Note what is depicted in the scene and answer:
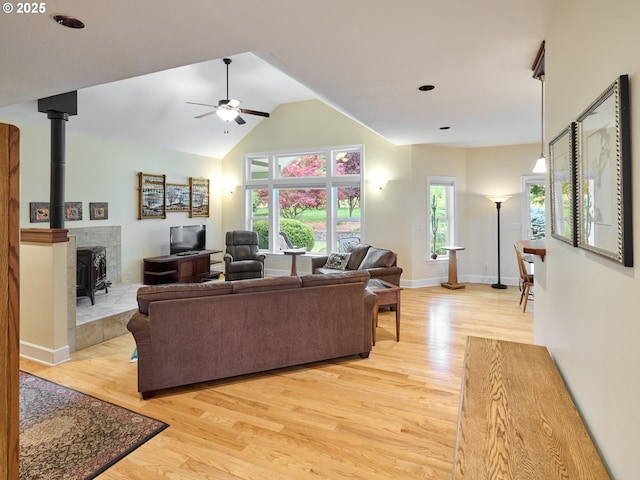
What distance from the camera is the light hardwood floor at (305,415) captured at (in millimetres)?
1952

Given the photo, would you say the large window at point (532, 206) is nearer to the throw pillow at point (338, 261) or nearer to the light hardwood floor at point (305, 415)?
the light hardwood floor at point (305, 415)

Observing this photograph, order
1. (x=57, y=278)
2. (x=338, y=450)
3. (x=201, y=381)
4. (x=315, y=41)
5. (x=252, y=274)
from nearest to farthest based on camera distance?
(x=338, y=450) < (x=315, y=41) < (x=201, y=381) < (x=57, y=278) < (x=252, y=274)

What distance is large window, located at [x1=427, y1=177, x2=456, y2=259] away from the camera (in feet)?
22.7

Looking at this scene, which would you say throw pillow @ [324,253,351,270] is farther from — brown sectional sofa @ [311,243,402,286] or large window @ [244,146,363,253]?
large window @ [244,146,363,253]

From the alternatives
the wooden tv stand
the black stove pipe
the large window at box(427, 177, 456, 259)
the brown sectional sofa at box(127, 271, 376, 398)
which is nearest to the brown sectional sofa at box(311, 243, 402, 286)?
the brown sectional sofa at box(127, 271, 376, 398)

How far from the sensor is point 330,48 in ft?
8.39

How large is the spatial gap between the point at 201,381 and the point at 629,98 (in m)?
3.02

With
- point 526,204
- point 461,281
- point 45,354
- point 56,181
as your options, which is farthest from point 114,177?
point 526,204

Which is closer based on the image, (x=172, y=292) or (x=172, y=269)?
(x=172, y=292)

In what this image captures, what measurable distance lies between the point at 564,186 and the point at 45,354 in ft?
14.2

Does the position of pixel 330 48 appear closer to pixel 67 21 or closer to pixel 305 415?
pixel 67 21

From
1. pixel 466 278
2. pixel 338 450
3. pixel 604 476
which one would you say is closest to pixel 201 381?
pixel 338 450

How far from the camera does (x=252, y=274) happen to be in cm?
664

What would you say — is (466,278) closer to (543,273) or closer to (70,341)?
(543,273)
